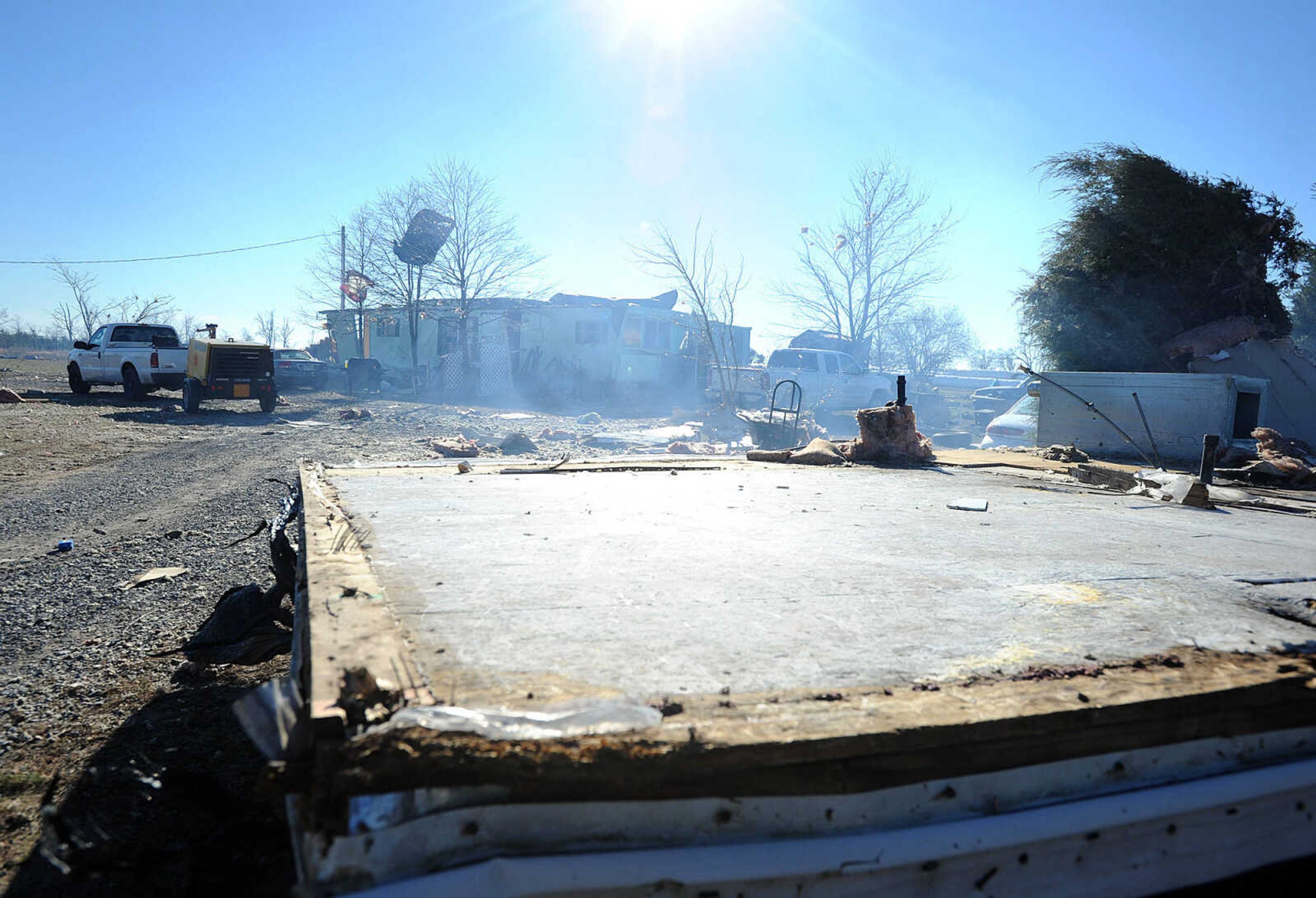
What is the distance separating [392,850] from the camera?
0.98m

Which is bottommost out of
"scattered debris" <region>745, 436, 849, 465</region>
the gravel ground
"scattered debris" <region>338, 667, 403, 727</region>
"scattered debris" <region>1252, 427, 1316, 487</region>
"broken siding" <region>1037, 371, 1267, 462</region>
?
the gravel ground

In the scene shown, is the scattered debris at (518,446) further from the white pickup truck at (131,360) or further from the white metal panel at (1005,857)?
the white metal panel at (1005,857)

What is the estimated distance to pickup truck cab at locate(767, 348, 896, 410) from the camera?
63.5 feet

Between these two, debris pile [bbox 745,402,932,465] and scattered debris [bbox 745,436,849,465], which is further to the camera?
debris pile [bbox 745,402,932,465]

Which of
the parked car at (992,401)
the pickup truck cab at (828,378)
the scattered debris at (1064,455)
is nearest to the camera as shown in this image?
the scattered debris at (1064,455)

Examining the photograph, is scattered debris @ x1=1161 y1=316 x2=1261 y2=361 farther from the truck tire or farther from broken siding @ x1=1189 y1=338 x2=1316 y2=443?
the truck tire

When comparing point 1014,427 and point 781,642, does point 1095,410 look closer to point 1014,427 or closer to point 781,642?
point 781,642

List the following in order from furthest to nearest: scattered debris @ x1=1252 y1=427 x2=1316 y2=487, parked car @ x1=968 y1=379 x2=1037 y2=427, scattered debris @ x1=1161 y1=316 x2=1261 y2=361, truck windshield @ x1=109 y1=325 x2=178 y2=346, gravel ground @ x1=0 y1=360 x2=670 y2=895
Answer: parked car @ x1=968 y1=379 x2=1037 y2=427
truck windshield @ x1=109 y1=325 x2=178 y2=346
scattered debris @ x1=1161 y1=316 x2=1261 y2=361
scattered debris @ x1=1252 y1=427 x2=1316 y2=487
gravel ground @ x1=0 y1=360 x2=670 y2=895

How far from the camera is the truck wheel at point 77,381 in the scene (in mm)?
18438

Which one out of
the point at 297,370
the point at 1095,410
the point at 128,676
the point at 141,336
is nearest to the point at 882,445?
the point at 1095,410

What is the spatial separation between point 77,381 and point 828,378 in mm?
18664

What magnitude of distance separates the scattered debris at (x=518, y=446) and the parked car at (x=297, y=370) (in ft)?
42.5

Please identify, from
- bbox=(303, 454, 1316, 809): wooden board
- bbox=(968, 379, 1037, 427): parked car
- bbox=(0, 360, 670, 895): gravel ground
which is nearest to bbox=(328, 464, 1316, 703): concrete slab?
bbox=(303, 454, 1316, 809): wooden board

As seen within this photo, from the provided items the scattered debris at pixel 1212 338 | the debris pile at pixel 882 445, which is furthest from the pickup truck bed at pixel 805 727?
the scattered debris at pixel 1212 338
